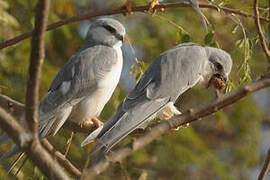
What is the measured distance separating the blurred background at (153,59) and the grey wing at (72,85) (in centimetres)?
27

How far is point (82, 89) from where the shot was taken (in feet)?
11.6

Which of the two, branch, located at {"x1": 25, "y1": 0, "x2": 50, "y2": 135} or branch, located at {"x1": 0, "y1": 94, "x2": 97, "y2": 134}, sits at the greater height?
branch, located at {"x1": 25, "y1": 0, "x2": 50, "y2": 135}

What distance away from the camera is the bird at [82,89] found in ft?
11.1

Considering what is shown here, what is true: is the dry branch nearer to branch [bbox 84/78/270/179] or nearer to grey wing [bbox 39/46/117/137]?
branch [bbox 84/78/270/179]

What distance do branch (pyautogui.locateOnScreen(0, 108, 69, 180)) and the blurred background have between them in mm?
1140

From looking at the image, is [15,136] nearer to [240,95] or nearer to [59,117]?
[240,95]

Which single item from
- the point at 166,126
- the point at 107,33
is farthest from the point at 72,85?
the point at 166,126

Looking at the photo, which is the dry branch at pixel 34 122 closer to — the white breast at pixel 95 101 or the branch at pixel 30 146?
the branch at pixel 30 146

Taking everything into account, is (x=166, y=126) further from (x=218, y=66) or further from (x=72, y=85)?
(x=218, y=66)

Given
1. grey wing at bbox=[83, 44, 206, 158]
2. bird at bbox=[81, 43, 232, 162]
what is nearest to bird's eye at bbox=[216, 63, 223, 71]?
bird at bbox=[81, 43, 232, 162]

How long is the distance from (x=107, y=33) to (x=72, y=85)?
63 cm

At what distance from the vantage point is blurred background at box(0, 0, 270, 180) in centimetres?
389

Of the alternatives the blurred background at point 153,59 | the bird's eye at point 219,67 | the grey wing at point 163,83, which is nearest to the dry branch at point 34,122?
the blurred background at point 153,59

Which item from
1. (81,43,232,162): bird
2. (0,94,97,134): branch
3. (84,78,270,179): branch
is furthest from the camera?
(81,43,232,162): bird
